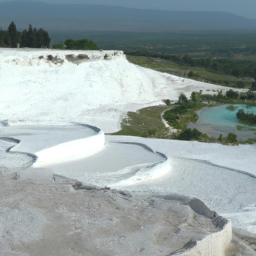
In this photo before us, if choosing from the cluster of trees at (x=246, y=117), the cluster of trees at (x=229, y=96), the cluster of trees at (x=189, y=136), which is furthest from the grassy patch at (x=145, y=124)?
the cluster of trees at (x=229, y=96)

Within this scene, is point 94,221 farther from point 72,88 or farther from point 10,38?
point 10,38

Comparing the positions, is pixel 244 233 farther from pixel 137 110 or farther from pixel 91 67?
pixel 91 67

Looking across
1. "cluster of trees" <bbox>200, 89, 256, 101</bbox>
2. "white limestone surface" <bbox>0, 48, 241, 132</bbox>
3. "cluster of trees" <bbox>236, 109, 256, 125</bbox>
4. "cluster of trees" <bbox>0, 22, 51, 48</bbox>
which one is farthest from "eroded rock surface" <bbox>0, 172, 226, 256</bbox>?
"cluster of trees" <bbox>0, 22, 51, 48</bbox>

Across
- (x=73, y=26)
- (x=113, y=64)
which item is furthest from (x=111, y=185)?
(x=73, y=26)

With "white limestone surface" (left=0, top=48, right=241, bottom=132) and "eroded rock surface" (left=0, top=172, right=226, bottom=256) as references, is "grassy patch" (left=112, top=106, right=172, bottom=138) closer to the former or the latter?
"white limestone surface" (left=0, top=48, right=241, bottom=132)

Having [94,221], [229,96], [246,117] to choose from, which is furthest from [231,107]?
[94,221]

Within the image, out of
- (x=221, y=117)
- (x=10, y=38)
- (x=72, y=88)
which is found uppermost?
(x=10, y=38)
